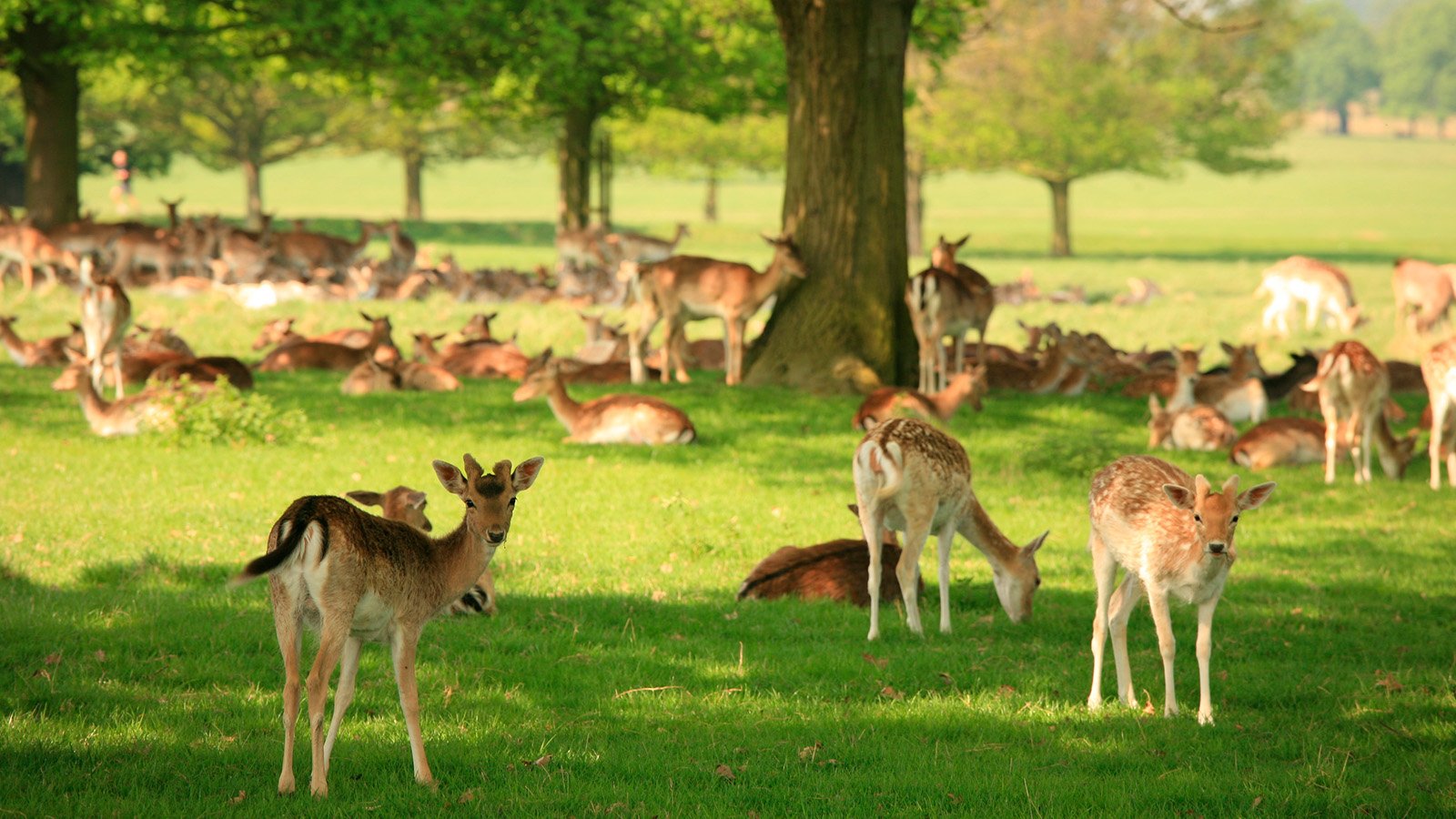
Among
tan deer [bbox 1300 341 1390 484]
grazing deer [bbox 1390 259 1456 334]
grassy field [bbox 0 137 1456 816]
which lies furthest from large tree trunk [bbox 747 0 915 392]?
grazing deer [bbox 1390 259 1456 334]

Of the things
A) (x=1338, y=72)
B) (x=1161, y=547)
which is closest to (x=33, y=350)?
(x=1161, y=547)

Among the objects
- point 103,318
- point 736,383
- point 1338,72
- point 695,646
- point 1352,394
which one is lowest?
point 695,646

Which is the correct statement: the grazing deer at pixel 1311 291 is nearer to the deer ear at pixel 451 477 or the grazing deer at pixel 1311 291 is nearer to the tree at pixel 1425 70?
the deer ear at pixel 451 477

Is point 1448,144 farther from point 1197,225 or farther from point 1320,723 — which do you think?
point 1320,723

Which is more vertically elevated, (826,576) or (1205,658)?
(1205,658)

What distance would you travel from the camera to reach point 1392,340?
2433 cm

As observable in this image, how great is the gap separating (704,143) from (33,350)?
41.8 meters

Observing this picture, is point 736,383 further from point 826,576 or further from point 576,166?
point 576,166

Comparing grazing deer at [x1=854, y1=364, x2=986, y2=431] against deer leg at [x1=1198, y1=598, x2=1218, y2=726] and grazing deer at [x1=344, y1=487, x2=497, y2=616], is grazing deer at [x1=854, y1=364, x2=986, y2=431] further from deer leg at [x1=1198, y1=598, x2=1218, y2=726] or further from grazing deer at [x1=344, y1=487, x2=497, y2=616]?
deer leg at [x1=1198, y1=598, x2=1218, y2=726]

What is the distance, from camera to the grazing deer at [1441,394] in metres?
13.3

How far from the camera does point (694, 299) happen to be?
1797cm

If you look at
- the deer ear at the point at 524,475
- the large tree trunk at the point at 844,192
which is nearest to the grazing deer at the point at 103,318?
the large tree trunk at the point at 844,192

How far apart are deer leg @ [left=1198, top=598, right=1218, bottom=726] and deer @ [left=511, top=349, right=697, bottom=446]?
25.5 feet

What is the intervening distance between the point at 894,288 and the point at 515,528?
7.35 metres
